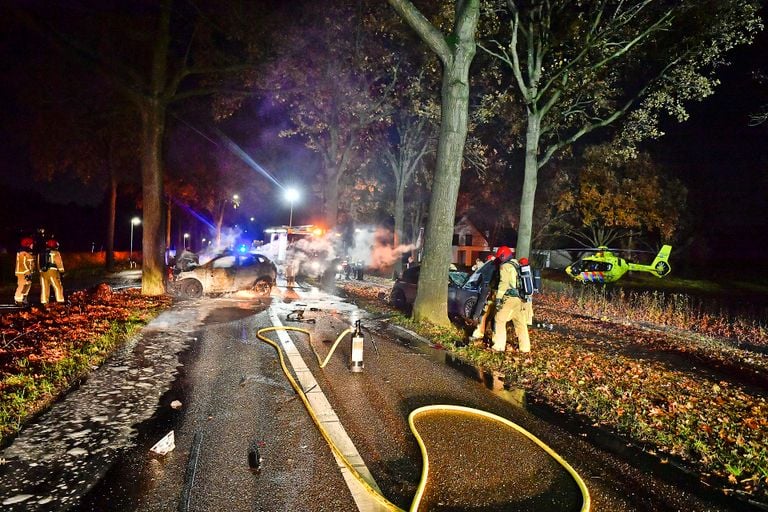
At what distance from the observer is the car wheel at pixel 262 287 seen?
17.0 metres

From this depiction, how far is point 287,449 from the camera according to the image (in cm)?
416

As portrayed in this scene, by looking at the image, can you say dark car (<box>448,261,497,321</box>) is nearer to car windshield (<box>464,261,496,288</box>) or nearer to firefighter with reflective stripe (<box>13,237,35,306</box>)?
car windshield (<box>464,261,496,288</box>)

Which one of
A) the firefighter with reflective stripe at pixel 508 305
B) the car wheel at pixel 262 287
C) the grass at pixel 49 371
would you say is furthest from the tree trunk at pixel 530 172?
the grass at pixel 49 371

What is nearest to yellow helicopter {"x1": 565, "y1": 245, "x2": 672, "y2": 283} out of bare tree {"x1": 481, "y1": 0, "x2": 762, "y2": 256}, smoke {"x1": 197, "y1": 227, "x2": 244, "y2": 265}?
bare tree {"x1": 481, "y1": 0, "x2": 762, "y2": 256}

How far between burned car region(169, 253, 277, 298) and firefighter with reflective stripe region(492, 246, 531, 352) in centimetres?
1062

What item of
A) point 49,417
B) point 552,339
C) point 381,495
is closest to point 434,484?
point 381,495

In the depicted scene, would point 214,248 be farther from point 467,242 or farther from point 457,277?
point 457,277

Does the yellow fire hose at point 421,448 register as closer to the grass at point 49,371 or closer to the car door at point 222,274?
the grass at point 49,371

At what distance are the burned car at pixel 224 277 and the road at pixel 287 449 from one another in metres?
8.95

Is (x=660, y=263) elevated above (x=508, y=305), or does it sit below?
above

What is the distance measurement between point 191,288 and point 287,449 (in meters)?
12.8

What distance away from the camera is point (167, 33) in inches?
561


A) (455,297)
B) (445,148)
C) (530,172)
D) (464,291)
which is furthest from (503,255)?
(530,172)

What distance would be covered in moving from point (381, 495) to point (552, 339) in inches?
302
